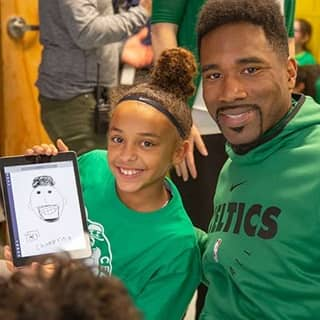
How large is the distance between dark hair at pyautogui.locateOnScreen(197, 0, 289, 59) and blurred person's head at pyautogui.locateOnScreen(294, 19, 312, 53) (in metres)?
3.31

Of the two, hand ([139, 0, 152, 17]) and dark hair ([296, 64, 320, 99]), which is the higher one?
hand ([139, 0, 152, 17])

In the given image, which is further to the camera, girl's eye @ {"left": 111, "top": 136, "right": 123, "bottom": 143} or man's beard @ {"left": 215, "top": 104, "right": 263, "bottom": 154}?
girl's eye @ {"left": 111, "top": 136, "right": 123, "bottom": 143}

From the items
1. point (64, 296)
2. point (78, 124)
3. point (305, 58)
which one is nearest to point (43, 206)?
point (64, 296)

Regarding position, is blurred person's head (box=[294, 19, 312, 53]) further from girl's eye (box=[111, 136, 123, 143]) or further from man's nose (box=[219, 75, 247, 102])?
man's nose (box=[219, 75, 247, 102])

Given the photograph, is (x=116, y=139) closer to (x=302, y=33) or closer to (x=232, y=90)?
(x=232, y=90)

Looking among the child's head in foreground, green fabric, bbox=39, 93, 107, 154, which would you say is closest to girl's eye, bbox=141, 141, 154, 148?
the child's head in foreground

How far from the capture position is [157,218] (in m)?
1.44

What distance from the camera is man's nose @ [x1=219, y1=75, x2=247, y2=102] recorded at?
49.1 inches

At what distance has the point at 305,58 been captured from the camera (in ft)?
14.4

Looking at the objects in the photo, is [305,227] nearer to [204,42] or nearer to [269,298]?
[269,298]

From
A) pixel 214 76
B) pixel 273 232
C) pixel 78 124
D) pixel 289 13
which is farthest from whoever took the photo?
pixel 78 124

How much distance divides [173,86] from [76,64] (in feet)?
2.30

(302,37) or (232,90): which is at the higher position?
(232,90)

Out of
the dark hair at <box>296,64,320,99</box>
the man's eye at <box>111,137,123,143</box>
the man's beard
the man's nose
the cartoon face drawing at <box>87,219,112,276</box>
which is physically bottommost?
the cartoon face drawing at <box>87,219,112,276</box>
